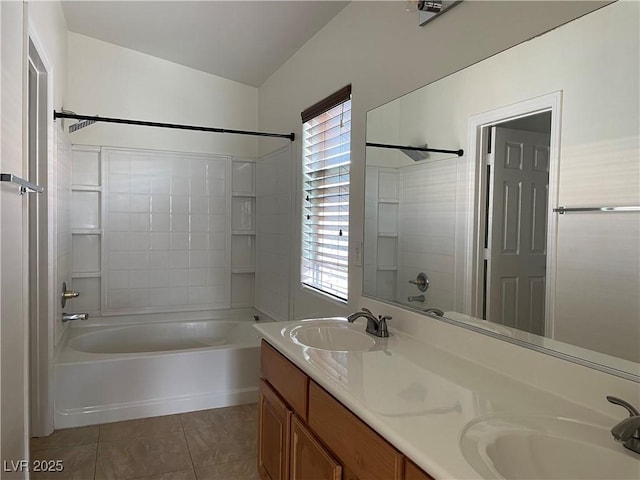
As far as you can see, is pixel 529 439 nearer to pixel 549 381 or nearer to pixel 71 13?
pixel 549 381

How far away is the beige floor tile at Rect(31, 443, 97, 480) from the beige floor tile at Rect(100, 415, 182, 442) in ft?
0.46

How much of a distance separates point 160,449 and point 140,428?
34 centimetres

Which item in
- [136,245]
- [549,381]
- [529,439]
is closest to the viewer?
[529,439]

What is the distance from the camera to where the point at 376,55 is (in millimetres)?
2230

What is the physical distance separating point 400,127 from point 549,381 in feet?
4.06

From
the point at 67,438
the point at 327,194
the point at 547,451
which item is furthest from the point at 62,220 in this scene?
the point at 547,451

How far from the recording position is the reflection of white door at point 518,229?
4.37ft

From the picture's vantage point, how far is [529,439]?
1004 millimetres

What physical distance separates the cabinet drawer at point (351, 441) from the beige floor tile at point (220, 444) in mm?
1170

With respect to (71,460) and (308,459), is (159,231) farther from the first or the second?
(308,459)

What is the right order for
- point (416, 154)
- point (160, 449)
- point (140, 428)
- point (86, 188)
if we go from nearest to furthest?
1. point (416, 154)
2. point (160, 449)
3. point (140, 428)
4. point (86, 188)

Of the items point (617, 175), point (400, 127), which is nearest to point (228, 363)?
point (400, 127)

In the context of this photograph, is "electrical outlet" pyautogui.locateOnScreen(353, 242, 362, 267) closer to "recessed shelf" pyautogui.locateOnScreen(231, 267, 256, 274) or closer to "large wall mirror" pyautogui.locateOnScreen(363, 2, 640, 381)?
"large wall mirror" pyautogui.locateOnScreen(363, 2, 640, 381)

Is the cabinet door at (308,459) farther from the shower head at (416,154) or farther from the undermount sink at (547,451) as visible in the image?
the shower head at (416,154)
